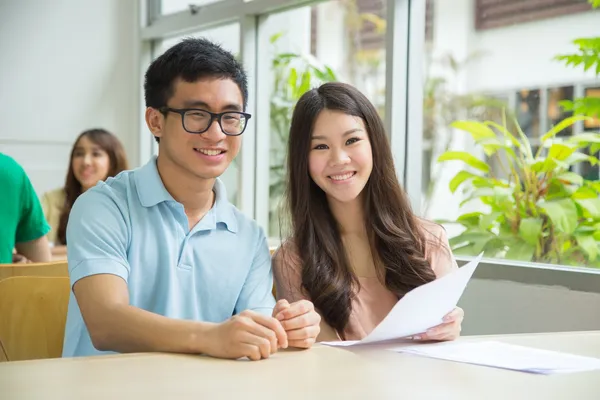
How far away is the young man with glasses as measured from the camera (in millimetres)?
1660

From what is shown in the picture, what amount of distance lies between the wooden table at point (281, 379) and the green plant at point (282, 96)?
2.87 m

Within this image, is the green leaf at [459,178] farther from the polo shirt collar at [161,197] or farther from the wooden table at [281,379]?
the wooden table at [281,379]

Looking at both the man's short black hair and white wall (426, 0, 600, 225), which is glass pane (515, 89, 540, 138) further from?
the man's short black hair

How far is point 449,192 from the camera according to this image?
10.6ft

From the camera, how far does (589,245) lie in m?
2.70

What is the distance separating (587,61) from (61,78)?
3.52 metres

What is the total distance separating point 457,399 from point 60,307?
42.3 inches

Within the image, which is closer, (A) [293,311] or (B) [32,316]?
(A) [293,311]

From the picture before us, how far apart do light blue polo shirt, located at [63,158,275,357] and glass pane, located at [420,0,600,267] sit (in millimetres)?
1315

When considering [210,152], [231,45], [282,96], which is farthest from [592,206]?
[231,45]

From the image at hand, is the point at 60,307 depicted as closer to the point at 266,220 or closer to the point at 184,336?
the point at 184,336

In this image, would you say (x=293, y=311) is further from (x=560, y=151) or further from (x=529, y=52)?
(x=529, y=52)

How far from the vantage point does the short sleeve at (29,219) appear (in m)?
2.88

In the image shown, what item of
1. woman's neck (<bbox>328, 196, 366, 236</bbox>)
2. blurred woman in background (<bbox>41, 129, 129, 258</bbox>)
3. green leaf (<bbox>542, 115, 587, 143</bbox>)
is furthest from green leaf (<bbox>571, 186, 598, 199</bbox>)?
blurred woman in background (<bbox>41, 129, 129, 258</bbox>)
